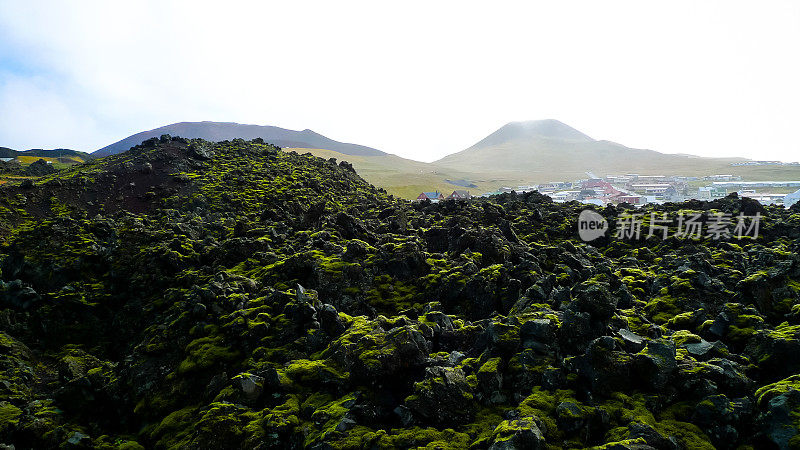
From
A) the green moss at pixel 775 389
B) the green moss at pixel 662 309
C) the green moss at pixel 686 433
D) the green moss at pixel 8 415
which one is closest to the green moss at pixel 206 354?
the green moss at pixel 8 415

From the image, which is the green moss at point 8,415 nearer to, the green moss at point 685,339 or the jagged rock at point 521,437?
the jagged rock at point 521,437

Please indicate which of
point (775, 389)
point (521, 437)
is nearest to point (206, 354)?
point (521, 437)

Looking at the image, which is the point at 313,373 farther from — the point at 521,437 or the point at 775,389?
the point at 775,389

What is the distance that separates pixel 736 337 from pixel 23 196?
2210 inches

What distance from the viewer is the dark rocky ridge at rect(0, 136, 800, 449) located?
1039 cm

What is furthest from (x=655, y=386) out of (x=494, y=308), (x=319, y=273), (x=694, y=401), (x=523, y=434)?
(x=319, y=273)

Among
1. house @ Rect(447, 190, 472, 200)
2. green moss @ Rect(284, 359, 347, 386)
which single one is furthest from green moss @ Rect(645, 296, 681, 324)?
house @ Rect(447, 190, 472, 200)

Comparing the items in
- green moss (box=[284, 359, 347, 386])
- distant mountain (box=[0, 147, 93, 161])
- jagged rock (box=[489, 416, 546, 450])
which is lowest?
green moss (box=[284, 359, 347, 386])

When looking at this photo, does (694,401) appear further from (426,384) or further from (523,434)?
(426,384)

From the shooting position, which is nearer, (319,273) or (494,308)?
(494,308)

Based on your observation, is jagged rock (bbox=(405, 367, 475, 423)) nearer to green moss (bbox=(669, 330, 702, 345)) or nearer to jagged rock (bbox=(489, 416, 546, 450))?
jagged rock (bbox=(489, 416, 546, 450))

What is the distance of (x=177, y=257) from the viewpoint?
26.5 meters

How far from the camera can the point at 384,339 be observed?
13531mm

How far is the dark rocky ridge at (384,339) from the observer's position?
1039 centimetres
